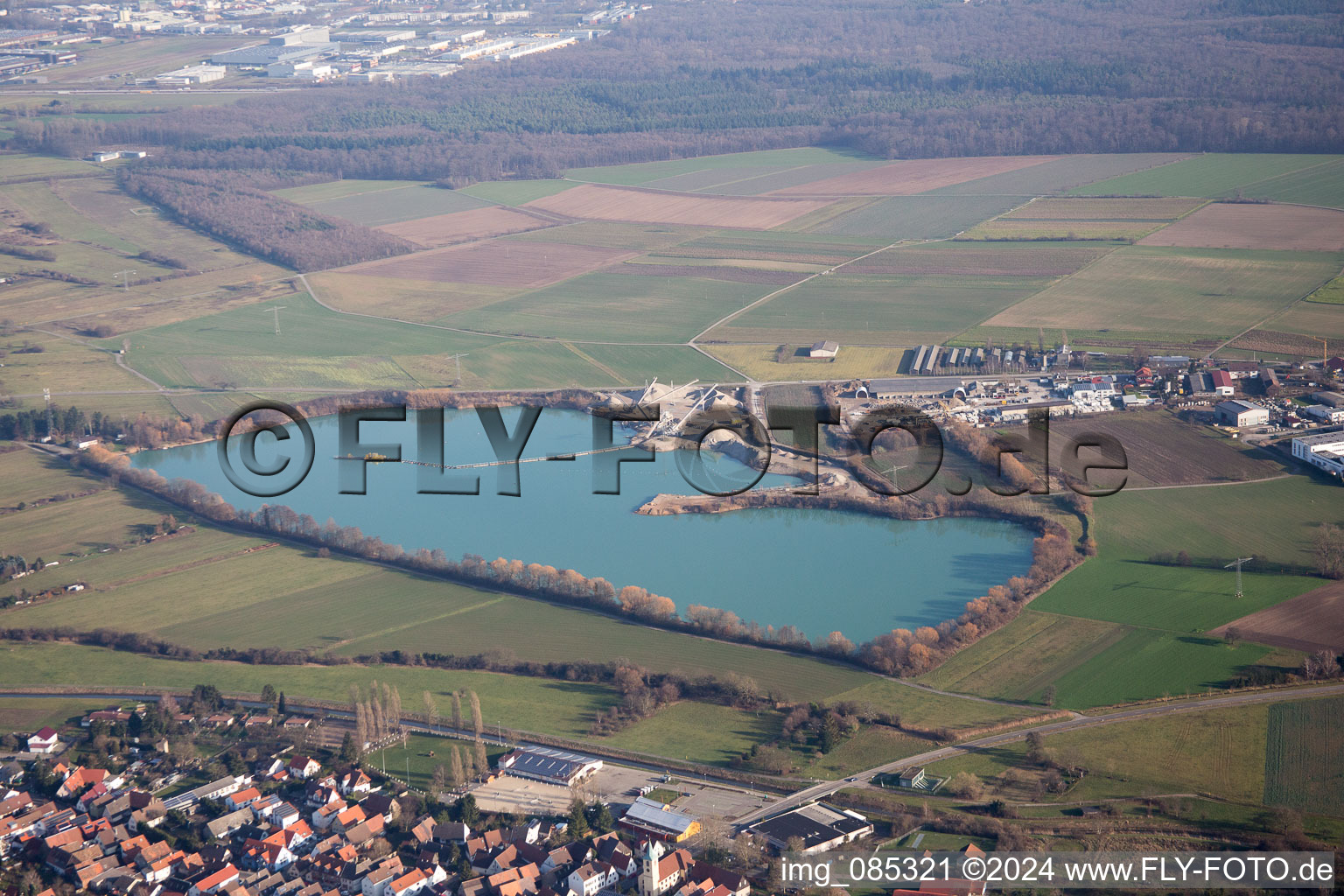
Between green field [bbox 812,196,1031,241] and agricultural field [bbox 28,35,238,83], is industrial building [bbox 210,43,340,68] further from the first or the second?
green field [bbox 812,196,1031,241]

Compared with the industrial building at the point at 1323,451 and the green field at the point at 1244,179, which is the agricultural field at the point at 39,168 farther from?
the industrial building at the point at 1323,451

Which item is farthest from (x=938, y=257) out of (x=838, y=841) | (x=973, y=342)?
(x=838, y=841)

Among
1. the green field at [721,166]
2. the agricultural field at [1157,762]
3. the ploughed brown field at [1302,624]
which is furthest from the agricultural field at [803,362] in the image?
the green field at [721,166]

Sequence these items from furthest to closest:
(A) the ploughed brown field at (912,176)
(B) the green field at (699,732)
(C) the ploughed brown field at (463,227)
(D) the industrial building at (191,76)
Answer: (D) the industrial building at (191,76) < (A) the ploughed brown field at (912,176) < (C) the ploughed brown field at (463,227) < (B) the green field at (699,732)

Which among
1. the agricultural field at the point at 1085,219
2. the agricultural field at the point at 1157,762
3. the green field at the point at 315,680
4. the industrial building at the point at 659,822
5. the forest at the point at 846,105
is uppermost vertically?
the forest at the point at 846,105

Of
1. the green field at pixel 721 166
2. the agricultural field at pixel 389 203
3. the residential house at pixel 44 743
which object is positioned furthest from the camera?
the green field at pixel 721 166

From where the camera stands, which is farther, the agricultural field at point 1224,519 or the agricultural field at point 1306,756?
the agricultural field at point 1224,519

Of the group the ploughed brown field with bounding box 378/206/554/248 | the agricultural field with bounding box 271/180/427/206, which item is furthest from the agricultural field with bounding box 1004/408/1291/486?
the agricultural field with bounding box 271/180/427/206

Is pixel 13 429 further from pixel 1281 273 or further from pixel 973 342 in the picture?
pixel 1281 273
